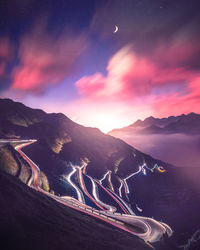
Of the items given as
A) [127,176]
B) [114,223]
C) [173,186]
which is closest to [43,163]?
[114,223]

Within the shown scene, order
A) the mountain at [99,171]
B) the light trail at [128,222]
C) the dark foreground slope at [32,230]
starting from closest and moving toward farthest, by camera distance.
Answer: the dark foreground slope at [32,230] < the light trail at [128,222] < the mountain at [99,171]

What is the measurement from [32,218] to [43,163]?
7256 centimetres

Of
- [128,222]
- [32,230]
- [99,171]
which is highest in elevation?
[32,230]

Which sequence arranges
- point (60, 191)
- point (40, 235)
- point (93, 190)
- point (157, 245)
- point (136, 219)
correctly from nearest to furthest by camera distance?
1. point (40, 235)
2. point (157, 245)
3. point (136, 219)
4. point (60, 191)
5. point (93, 190)

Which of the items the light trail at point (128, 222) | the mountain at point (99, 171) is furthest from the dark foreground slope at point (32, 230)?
the mountain at point (99, 171)

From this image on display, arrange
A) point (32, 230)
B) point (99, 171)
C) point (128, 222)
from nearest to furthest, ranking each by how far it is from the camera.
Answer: point (32, 230)
point (128, 222)
point (99, 171)

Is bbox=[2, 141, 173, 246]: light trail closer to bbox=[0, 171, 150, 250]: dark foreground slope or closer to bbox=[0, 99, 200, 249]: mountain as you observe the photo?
bbox=[0, 99, 200, 249]: mountain

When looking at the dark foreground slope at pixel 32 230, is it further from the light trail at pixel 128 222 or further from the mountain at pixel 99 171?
the mountain at pixel 99 171

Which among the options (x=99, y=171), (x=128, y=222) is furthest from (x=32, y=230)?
(x=99, y=171)

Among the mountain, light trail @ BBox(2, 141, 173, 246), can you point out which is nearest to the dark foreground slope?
light trail @ BBox(2, 141, 173, 246)

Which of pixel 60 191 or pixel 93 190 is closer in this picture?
pixel 60 191

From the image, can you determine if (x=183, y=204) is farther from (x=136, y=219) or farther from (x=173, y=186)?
(x=136, y=219)

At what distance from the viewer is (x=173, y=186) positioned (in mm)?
179750

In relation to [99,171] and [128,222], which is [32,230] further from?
[99,171]
